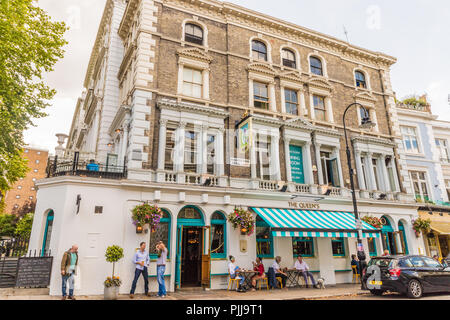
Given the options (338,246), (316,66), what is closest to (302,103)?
(316,66)

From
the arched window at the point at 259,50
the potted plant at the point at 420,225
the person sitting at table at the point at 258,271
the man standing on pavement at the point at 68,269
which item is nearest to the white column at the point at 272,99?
the arched window at the point at 259,50

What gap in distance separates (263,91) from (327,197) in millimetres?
7762

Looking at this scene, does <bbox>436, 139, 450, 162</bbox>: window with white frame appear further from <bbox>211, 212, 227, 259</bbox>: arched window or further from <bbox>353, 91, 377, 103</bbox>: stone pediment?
<bbox>211, 212, 227, 259</bbox>: arched window

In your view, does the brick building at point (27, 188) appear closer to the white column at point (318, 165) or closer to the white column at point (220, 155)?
the white column at point (220, 155)

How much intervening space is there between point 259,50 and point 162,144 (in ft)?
32.2

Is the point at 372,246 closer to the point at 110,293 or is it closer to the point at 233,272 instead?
the point at 233,272

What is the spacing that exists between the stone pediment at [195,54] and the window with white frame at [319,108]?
812 cm

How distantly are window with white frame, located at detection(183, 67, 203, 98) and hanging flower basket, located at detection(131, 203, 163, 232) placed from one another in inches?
273

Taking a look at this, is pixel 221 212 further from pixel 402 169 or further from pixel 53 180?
pixel 402 169

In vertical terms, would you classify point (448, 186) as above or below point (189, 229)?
above

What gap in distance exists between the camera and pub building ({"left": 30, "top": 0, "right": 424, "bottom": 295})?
1324cm

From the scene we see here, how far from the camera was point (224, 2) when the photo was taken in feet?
61.3

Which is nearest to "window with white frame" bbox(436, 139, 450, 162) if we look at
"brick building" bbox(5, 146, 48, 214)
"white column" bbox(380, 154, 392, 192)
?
"white column" bbox(380, 154, 392, 192)

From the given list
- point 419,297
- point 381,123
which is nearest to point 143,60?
point 419,297
